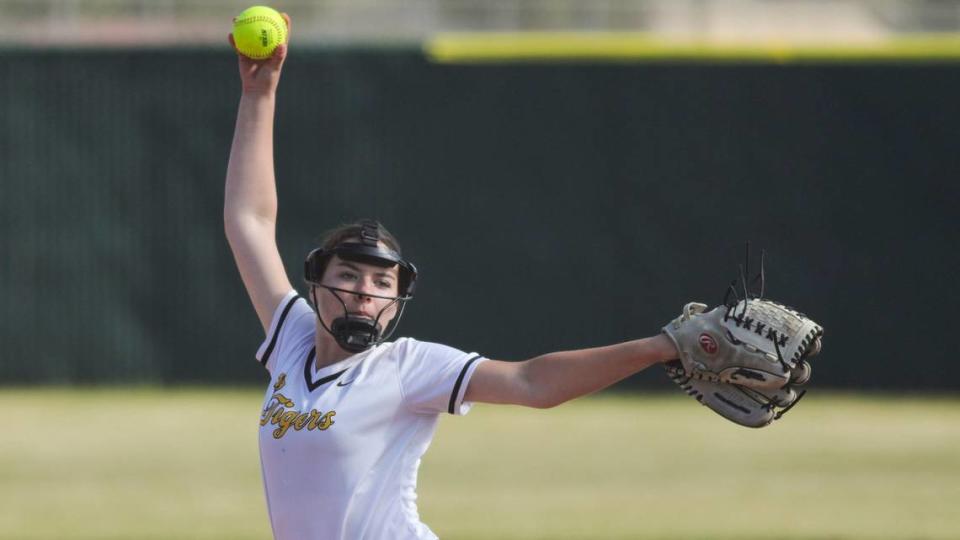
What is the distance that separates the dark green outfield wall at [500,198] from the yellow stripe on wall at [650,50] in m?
0.11

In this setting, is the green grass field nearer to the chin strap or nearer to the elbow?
the chin strap

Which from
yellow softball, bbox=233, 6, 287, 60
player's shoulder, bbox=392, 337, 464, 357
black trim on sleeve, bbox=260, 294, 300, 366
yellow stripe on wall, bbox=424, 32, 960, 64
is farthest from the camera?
yellow stripe on wall, bbox=424, 32, 960, 64

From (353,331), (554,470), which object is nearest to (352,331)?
(353,331)

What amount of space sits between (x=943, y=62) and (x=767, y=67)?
1.53 meters

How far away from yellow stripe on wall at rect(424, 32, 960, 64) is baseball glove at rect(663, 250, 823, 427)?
10.9m

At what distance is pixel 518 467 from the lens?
10617 millimetres

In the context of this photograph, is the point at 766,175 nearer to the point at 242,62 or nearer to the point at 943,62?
the point at 943,62

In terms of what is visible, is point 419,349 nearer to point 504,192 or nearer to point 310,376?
point 310,376

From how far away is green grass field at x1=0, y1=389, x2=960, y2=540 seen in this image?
8.48 metres

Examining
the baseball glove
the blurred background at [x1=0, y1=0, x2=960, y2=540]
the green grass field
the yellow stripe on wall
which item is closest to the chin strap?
the baseball glove

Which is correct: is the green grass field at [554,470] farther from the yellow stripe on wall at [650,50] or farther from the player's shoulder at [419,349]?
the player's shoulder at [419,349]

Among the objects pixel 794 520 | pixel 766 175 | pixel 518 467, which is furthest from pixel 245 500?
pixel 766 175

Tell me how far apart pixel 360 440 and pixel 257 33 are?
1.39m

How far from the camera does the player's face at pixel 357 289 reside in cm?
416
